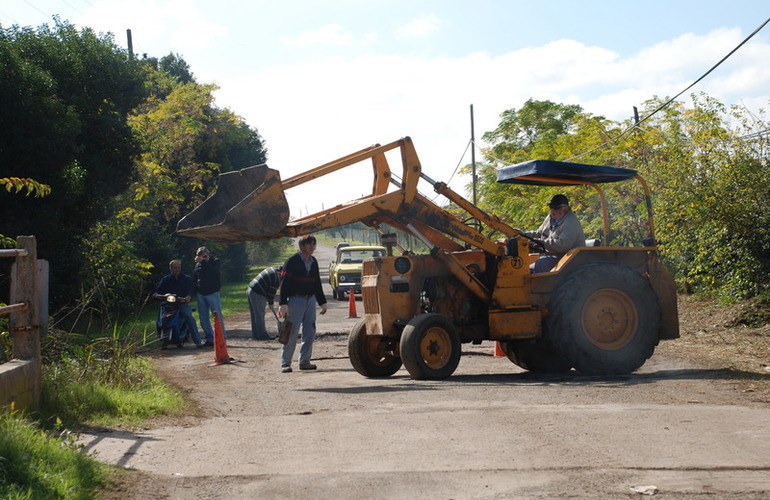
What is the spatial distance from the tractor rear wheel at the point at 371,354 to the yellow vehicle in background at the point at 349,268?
2002 centimetres

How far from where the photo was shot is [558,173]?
1249 cm

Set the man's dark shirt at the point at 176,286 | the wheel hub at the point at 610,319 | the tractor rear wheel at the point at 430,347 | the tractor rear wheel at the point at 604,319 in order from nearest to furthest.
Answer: the tractor rear wheel at the point at 430,347
the tractor rear wheel at the point at 604,319
the wheel hub at the point at 610,319
the man's dark shirt at the point at 176,286

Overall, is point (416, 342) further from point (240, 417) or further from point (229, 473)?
point (229, 473)

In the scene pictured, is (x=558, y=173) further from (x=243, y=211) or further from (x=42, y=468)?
(x=42, y=468)

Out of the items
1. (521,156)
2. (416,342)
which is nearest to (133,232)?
(521,156)

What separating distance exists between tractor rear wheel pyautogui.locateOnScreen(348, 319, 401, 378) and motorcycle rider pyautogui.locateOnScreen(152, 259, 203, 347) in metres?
6.11

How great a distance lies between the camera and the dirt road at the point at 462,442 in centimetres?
625

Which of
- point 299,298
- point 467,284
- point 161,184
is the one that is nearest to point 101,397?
point 299,298

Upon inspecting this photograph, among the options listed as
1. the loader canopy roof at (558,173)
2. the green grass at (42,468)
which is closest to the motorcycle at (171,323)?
the loader canopy roof at (558,173)

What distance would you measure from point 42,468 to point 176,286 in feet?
40.4

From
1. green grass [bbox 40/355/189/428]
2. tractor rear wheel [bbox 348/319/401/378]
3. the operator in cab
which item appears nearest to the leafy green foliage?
the operator in cab

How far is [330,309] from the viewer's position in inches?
1147

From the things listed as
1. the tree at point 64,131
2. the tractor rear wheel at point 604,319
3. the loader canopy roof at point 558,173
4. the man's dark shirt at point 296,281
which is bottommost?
the tractor rear wheel at point 604,319

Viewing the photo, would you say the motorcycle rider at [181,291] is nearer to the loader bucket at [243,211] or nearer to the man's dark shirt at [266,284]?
the man's dark shirt at [266,284]
